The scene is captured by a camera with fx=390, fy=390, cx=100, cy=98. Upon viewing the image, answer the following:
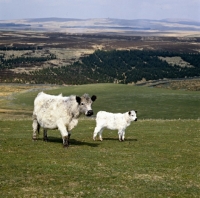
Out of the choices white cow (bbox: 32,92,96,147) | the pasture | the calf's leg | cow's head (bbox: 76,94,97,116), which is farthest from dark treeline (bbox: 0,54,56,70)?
cow's head (bbox: 76,94,97,116)

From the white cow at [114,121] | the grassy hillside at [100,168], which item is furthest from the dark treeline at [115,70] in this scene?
the grassy hillside at [100,168]

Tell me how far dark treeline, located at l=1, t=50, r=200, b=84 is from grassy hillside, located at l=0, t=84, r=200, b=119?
43.3 meters

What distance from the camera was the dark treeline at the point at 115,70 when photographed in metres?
120

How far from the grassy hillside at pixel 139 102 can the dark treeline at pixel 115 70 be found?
43.3m

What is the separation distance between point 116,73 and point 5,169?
11972cm

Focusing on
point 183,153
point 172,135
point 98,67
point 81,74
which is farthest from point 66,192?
point 98,67

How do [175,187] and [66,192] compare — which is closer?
[66,192]

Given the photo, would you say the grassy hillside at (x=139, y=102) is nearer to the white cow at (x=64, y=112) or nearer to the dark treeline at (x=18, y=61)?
the white cow at (x=64, y=112)

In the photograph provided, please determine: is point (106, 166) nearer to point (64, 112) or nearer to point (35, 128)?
point (64, 112)

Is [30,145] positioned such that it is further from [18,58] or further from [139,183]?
[18,58]

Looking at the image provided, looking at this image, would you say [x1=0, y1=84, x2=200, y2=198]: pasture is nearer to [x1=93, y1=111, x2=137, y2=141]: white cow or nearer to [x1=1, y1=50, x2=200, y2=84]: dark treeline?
[x1=93, y1=111, x2=137, y2=141]: white cow

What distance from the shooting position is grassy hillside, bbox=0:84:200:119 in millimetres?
52616

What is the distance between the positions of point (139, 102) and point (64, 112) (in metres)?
41.9

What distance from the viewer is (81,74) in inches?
5231
